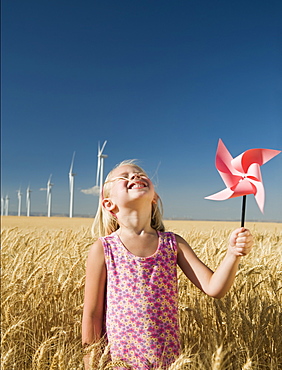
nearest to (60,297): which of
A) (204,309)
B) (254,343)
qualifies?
(204,309)

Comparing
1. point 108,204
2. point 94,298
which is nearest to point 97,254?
point 94,298

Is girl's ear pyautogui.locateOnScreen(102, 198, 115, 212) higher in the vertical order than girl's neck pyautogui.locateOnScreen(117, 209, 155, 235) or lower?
higher

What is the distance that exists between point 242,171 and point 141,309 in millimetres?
992

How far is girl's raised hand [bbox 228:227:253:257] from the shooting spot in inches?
83.7

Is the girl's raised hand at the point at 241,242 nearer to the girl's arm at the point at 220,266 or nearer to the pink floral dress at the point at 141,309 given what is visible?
the girl's arm at the point at 220,266

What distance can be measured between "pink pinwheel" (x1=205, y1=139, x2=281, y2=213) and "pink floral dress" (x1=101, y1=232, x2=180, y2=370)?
615 millimetres

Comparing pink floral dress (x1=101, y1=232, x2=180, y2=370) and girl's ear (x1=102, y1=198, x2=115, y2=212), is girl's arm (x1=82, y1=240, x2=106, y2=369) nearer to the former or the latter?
pink floral dress (x1=101, y1=232, x2=180, y2=370)

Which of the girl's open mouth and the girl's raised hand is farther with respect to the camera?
the girl's open mouth

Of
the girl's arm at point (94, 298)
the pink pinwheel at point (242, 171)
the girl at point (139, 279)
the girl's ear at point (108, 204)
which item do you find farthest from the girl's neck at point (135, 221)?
the pink pinwheel at point (242, 171)

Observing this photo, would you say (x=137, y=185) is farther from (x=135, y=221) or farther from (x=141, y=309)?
(x=141, y=309)

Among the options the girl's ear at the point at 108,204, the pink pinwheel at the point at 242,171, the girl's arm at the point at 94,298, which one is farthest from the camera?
the girl's ear at the point at 108,204

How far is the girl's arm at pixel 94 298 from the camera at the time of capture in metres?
2.45

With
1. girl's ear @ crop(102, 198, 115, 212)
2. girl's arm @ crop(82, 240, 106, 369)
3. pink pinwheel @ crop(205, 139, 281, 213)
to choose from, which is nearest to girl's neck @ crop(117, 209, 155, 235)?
girl's ear @ crop(102, 198, 115, 212)

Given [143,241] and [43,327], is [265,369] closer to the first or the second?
[143,241]
